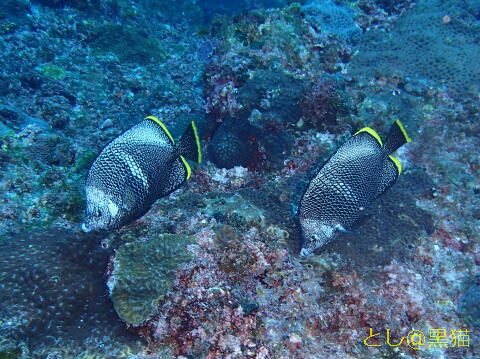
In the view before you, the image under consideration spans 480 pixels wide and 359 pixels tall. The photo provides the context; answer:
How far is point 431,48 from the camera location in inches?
268

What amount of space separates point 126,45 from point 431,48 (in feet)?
25.4

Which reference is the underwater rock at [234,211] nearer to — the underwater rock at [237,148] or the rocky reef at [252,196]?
the rocky reef at [252,196]

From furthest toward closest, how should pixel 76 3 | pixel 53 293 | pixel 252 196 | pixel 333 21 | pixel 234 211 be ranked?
pixel 76 3
pixel 333 21
pixel 252 196
pixel 234 211
pixel 53 293

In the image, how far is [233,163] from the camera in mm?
4707

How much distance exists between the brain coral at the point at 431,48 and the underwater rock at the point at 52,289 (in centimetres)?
595

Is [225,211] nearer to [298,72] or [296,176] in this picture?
[296,176]

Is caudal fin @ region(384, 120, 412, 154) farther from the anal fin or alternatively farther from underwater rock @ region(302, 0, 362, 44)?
underwater rock @ region(302, 0, 362, 44)

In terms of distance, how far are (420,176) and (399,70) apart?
272cm

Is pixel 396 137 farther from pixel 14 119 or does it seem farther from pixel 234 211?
pixel 14 119

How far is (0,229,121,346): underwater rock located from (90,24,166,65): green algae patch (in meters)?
6.71

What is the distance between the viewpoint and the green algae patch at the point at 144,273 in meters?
2.69

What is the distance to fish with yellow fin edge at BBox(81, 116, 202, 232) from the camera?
9.18 ft

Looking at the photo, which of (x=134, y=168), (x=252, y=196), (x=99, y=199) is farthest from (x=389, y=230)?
(x=99, y=199)

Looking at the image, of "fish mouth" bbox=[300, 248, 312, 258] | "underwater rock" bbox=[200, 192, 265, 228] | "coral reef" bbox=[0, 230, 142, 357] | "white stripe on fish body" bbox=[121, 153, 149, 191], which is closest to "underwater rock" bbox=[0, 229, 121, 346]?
"coral reef" bbox=[0, 230, 142, 357]
